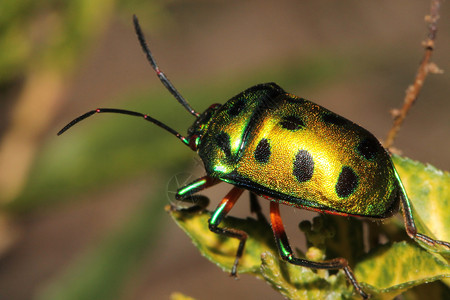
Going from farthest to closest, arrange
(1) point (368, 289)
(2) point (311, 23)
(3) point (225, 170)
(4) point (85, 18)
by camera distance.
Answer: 1. (2) point (311, 23)
2. (4) point (85, 18)
3. (3) point (225, 170)
4. (1) point (368, 289)

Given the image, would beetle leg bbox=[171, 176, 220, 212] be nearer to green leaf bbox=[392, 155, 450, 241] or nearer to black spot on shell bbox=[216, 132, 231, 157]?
black spot on shell bbox=[216, 132, 231, 157]

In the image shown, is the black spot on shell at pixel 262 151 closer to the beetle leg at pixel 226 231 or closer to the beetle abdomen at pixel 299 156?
the beetle abdomen at pixel 299 156

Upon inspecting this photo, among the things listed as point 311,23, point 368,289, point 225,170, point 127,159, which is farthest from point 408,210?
point 311,23

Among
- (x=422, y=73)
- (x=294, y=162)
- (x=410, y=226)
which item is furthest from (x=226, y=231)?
(x=422, y=73)

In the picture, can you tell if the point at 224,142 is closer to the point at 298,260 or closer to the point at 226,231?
the point at 226,231

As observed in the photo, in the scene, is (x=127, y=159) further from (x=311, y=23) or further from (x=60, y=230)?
(x=311, y=23)

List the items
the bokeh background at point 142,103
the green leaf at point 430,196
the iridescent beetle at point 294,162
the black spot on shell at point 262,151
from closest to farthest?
the green leaf at point 430,196 < the iridescent beetle at point 294,162 < the black spot on shell at point 262,151 < the bokeh background at point 142,103

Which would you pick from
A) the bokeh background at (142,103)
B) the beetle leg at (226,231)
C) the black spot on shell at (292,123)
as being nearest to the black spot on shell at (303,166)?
the black spot on shell at (292,123)
